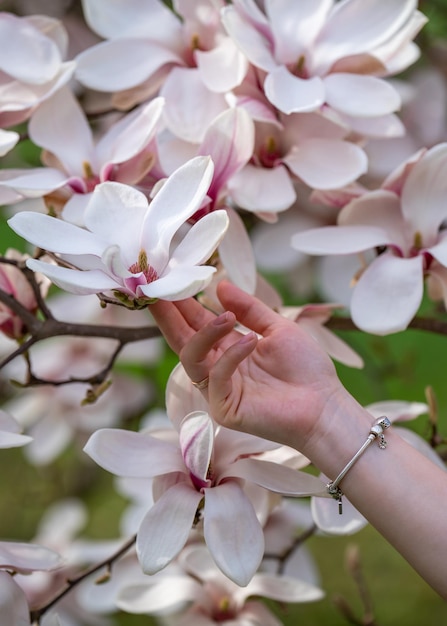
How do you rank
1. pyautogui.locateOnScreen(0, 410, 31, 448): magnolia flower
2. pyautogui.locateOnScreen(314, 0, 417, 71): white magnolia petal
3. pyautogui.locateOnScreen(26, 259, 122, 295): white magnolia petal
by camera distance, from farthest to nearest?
1. pyautogui.locateOnScreen(314, 0, 417, 71): white magnolia petal
2. pyautogui.locateOnScreen(0, 410, 31, 448): magnolia flower
3. pyautogui.locateOnScreen(26, 259, 122, 295): white magnolia petal

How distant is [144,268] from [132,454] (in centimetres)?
12

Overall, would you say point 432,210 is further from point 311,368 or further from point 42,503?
point 42,503

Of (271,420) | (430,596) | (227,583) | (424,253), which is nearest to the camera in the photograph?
(271,420)

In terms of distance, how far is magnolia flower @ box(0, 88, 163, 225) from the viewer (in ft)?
1.94

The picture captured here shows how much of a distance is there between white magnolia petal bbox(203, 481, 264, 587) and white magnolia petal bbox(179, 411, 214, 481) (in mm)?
18

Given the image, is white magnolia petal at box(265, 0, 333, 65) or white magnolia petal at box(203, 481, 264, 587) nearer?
white magnolia petal at box(203, 481, 264, 587)

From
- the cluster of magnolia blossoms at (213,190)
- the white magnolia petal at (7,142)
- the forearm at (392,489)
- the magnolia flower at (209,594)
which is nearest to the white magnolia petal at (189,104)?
the cluster of magnolia blossoms at (213,190)

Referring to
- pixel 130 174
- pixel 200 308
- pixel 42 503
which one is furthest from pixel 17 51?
pixel 42 503

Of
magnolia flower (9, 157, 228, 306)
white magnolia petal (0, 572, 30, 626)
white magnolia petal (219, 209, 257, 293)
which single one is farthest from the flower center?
white magnolia petal (0, 572, 30, 626)

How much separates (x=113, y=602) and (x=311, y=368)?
31 centimetres

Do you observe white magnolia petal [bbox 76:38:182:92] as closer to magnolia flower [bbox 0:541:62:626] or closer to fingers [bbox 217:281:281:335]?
fingers [bbox 217:281:281:335]

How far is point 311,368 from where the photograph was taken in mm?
534

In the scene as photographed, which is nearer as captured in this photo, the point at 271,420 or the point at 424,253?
the point at 271,420

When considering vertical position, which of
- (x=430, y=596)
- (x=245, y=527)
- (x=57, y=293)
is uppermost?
(x=245, y=527)
